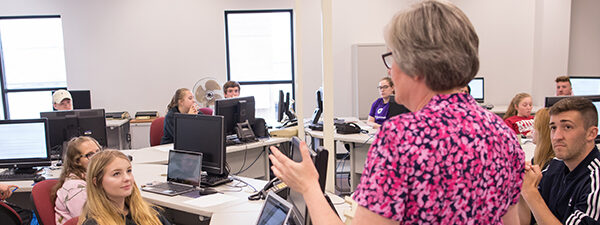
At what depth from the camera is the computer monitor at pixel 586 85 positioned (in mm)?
6367

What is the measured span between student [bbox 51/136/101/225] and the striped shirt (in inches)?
96.0

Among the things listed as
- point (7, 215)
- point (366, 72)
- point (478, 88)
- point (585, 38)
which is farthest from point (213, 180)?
point (585, 38)

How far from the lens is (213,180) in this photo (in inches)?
123

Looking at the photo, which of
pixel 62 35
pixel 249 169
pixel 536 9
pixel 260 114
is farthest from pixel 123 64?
pixel 536 9

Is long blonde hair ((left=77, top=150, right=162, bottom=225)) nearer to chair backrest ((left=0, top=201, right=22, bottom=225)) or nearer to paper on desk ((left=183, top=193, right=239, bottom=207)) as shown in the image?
paper on desk ((left=183, top=193, right=239, bottom=207))

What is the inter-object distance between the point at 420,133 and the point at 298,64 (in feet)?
7.47

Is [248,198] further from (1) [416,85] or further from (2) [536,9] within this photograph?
(2) [536,9]

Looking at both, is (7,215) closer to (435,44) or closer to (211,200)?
(211,200)

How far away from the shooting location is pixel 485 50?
24.6ft

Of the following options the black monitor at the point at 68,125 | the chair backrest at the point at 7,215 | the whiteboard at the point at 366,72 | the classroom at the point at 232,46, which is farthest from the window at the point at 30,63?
the chair backrest at the point at 7,215

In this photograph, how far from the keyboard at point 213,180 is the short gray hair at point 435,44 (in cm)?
238

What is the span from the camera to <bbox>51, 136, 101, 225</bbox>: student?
8.52 ft

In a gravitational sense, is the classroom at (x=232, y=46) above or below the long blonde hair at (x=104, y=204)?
above

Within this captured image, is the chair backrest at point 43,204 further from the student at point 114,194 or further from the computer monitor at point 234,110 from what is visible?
the computer monitor at point 234,110
